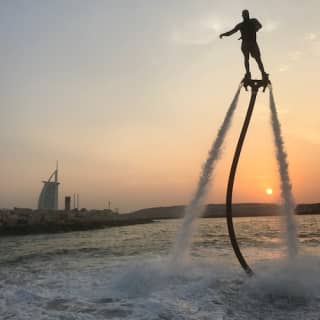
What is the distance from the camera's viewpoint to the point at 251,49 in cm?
1468

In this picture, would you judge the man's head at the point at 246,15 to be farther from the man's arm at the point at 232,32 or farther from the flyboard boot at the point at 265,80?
the flyboard boot at the point at 265,80

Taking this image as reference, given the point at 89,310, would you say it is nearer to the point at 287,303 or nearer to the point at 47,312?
the point at 47,312

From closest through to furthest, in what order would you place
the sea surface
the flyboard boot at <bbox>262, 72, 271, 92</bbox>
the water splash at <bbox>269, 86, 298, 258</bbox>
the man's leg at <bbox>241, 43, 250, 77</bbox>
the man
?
the sea surface < the man < the man's leg at <bbox>241, 43, 250, 77</bbox> < the flyboard boot at <bbox>262, 72, 271, 92</bbox> < the water splash at <bbox>269, 86, 298, 258</bbox>

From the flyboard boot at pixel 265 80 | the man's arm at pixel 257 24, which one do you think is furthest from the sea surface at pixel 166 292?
the man's arm at pixel 257 24

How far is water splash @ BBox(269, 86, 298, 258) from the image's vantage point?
15422mm

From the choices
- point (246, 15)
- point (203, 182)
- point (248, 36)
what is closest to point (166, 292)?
point (203, 182)

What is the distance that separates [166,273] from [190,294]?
291 cm

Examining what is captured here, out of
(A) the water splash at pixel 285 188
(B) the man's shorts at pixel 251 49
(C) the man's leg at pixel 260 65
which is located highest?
(B) the man's shorts at pixel 251 49

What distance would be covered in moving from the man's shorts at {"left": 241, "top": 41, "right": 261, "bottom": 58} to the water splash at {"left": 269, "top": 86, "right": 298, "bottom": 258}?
1306 mm

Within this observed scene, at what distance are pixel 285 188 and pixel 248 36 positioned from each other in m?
5.16

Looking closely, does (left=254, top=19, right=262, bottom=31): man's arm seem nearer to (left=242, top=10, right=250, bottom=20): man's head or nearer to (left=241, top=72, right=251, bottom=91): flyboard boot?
(left=242, top=10, right=250, bottom=20): man's head

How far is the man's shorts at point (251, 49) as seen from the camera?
14.7 meters

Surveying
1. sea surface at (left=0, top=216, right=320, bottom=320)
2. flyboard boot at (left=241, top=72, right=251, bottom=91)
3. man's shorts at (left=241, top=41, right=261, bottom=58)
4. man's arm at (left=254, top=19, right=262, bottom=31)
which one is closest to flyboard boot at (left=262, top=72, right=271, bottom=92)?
flyboard boot at (left=241, top=72, right=251, bottom=91)

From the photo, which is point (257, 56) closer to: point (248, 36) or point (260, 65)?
point (260, 65)
